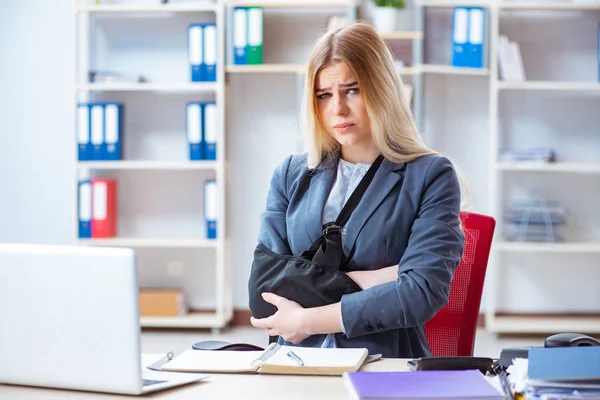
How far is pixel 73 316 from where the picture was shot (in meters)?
1.27

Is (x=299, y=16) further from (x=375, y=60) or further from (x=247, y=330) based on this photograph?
(x=375, y=60)

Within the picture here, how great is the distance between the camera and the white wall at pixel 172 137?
4762 mm

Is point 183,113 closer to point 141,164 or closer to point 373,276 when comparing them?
point 141,164

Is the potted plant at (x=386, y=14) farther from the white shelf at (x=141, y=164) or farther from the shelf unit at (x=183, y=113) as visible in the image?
the white shelf at (x=141, y=164)

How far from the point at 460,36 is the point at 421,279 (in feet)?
9.85

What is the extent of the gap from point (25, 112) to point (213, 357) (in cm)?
370

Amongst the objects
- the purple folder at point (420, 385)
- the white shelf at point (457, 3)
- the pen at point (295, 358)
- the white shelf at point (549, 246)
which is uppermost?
the white shelf at point (457, 3)

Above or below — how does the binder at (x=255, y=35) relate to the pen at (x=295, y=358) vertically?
above

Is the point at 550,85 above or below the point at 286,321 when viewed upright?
above

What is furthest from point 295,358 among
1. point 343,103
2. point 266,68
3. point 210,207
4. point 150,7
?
point 150,7

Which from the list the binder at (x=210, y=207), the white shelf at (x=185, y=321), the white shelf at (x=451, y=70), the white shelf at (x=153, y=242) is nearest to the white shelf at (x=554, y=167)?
the white shelf at (x=451, y=70)

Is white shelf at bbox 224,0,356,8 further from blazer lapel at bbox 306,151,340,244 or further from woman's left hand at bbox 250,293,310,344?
woman's left hand at bbox 250,293,310,344

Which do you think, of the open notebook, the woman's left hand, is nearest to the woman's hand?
the woman's left hand

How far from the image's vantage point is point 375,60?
1.86 metres
